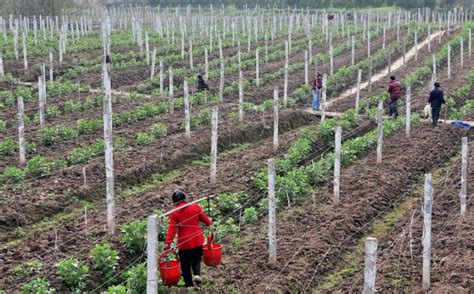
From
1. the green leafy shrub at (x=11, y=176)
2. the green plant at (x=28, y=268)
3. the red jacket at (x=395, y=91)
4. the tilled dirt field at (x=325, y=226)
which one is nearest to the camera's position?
the green plant at (x=28, y=268)

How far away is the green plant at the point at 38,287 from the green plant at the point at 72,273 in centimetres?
31

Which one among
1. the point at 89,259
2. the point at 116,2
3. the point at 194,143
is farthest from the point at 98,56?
the point at 116,2

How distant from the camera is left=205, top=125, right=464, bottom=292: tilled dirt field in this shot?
9484mm

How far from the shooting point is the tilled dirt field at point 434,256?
348 inches

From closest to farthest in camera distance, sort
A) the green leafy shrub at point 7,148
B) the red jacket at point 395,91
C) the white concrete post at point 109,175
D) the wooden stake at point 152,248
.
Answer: the wooden stake at point 152,248 → the white concrete post at point 109,175 → the green leafy shrub at point 7,148 → the red jacket at point 395,91

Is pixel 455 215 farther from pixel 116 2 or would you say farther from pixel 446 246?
pixel 116 2

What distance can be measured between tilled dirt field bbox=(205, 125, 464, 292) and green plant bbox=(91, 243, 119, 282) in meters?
1.41

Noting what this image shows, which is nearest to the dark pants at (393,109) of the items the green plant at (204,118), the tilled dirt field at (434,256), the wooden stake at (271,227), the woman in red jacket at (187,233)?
the green plant at (204,118)

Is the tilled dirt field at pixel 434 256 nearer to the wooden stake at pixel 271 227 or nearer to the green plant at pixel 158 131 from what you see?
the wooden stake at pixel 271 227

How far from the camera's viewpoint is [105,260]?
368 inches

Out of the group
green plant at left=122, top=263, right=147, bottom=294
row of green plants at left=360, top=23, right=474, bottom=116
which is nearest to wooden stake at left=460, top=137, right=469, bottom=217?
green plant at left=122, top=263, right=147, bottom=294

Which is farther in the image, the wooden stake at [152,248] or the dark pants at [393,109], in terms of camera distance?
the dark pants at [393,109]

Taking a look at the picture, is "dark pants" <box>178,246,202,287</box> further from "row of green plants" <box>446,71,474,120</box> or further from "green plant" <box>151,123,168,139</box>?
"row of green plants" <box>446,71,474,120</box>

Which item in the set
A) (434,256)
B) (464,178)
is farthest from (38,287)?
(464,178)
